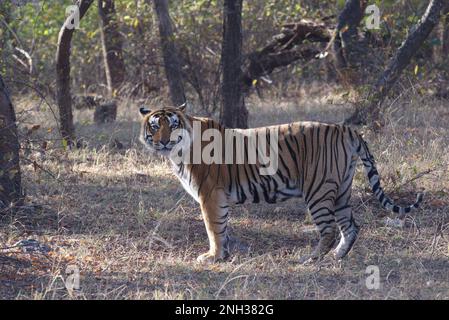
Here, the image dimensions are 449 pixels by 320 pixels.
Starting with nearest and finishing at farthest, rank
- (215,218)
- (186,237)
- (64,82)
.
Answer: (215,218), (186,237), (64,82)

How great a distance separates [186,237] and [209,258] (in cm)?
68

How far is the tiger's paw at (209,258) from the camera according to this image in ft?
21.9

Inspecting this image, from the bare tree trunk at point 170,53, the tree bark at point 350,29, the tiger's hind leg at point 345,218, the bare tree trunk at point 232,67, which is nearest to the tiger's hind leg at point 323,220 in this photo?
the tiger's hind leg at point 345,218

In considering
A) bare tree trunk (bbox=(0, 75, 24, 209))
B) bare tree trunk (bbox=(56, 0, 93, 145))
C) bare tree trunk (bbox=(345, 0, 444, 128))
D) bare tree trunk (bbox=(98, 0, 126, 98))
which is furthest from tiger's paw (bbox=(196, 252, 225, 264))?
bare tree trunk (bbox=(98, 0, 126, 98))

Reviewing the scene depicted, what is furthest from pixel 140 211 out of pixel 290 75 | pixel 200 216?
pixel 290 75

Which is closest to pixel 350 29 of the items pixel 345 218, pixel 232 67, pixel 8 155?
pixel 232 67

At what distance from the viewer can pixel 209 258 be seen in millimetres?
6715

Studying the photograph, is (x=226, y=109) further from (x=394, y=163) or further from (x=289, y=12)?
(x=289, y=12)

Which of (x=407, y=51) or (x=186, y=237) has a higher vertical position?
(x=407, y=51)

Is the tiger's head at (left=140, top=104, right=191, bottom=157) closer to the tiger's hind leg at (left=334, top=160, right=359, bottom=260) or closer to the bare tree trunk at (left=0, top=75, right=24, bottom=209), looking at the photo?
the bare tree trunk at (left=0, top=75, right=24, bottom=209)

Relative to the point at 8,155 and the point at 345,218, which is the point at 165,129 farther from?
the point at 345,218

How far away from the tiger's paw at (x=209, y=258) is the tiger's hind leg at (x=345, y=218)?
94 centimetres

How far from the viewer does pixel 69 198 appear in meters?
8.29

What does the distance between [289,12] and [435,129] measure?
4.43 meters
